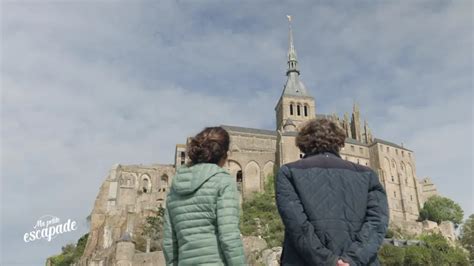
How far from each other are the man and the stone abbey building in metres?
47.5

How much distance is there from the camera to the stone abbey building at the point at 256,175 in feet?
187

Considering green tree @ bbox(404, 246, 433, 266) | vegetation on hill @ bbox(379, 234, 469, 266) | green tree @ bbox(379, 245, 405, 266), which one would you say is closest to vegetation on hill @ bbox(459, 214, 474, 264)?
vegetation on hill @ bbox(379, 234, 469, 266)

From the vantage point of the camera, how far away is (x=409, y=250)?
38.9m

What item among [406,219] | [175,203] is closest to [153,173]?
[406,219]

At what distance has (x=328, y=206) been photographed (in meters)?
4.81

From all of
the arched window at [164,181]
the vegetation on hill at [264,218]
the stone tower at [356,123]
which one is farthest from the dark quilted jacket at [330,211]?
the stone tower at [356,123]

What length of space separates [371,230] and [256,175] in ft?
197

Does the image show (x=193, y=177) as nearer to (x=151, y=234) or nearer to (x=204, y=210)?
(x=204, y=210)

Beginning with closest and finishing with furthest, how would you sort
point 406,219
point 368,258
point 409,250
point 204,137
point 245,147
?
point 368,258 < point 204,137 < point 409,250 < point 406,219 < point 245,147

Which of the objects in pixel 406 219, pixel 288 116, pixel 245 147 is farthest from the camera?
pixel 288 116

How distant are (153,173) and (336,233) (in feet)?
210

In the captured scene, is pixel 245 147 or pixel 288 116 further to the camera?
pixel 288 116

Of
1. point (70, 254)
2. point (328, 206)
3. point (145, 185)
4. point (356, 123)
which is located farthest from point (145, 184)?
point (328, 206)

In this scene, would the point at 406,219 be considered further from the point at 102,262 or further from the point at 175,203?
the point at 175,203
